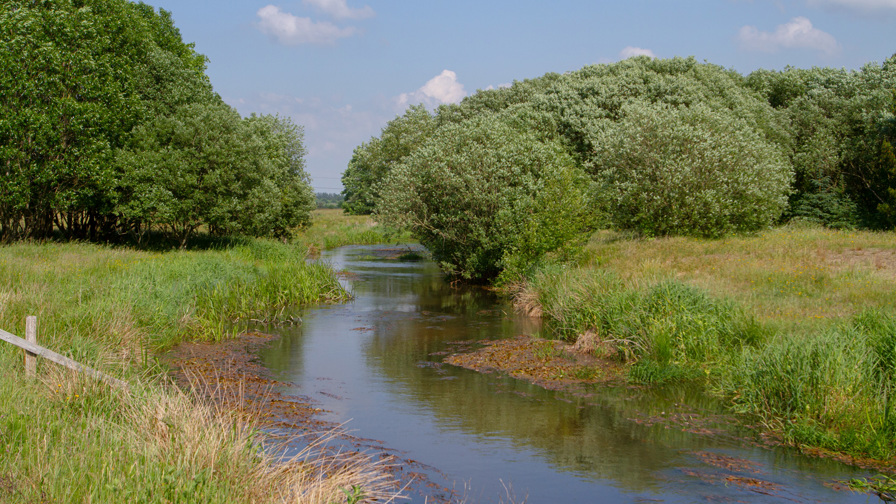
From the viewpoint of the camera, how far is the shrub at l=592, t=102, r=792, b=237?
31.0m

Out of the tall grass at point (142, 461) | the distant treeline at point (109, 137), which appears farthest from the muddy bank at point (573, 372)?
the distant treeline at point (109, 137)

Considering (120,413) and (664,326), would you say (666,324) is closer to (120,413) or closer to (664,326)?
(664,326)

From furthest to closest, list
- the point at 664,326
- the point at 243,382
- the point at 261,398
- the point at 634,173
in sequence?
1. the point at 634,173
2. the point at 664,326
3. the point at 243,382
4. the point at 261,398

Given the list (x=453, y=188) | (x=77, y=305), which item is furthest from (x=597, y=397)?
(x=453, y=188)

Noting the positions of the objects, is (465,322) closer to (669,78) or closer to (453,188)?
(453,188)

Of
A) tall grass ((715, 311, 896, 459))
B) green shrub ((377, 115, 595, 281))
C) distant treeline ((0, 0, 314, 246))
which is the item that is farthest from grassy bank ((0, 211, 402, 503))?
green shrub ((377, 115, 595, 281))

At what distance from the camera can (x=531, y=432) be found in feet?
41.4

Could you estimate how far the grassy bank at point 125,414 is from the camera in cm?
672

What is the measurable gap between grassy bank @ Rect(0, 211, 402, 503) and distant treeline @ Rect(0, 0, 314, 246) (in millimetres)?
6764

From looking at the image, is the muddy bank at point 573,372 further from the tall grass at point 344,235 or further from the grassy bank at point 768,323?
the tall grass at point 344,235

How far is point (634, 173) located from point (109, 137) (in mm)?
23958

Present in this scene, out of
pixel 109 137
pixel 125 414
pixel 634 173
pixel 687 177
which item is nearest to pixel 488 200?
pixel 634 173

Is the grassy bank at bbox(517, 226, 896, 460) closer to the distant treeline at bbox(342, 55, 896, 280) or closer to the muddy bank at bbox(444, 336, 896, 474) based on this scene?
the muddy bank at bbox(444, 336, 896, 474)

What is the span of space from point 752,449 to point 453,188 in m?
21.7
